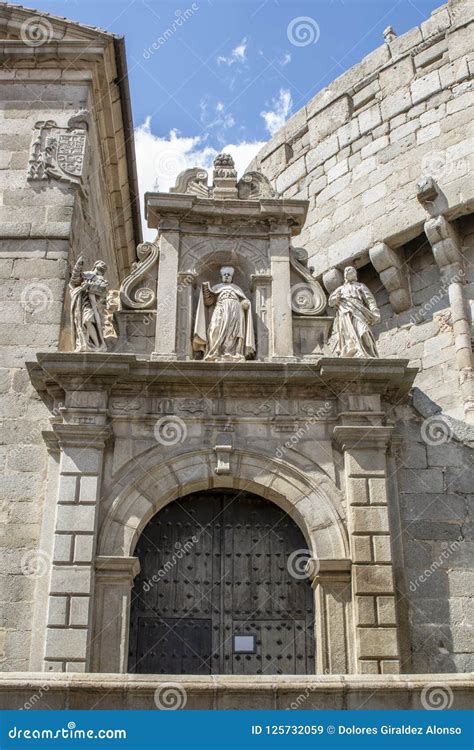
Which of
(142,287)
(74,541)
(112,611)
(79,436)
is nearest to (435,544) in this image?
(112,611)

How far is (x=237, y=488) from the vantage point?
31.8ft

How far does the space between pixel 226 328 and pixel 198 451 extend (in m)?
1.56

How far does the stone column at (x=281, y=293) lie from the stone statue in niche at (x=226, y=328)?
299mm

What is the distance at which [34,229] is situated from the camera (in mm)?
11109

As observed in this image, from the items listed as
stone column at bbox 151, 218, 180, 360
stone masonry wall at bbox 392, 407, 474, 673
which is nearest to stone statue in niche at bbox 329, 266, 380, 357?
stone masonry wall at bbox 392, 407, 474, 673

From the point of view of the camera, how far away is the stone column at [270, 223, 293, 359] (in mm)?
10344

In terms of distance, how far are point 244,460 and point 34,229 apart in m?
4.08

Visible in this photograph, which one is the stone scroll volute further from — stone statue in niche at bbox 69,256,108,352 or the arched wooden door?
the arched wooden door

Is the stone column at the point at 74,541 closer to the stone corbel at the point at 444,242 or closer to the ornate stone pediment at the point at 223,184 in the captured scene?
the ornate stone pediment at the point at 223,184

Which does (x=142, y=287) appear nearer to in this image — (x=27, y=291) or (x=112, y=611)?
(x=27, y=291)

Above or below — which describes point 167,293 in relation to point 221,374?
above

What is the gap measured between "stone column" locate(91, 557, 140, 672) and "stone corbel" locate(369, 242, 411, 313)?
623cm

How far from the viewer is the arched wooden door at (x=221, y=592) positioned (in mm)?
9141

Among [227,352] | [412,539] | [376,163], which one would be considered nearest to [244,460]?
[227,352]
